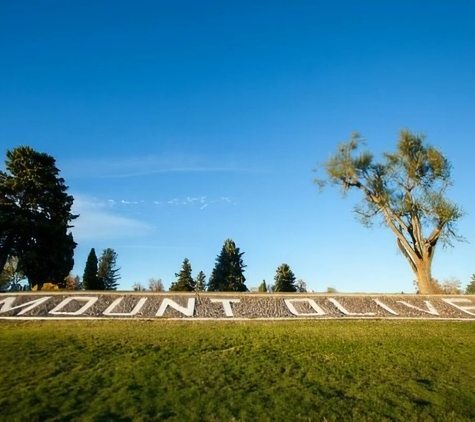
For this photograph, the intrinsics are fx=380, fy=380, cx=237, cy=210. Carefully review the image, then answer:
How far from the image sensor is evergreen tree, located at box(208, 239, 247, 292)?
6419 centimetres

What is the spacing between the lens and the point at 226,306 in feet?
70.7

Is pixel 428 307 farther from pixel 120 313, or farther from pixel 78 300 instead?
pixel 78 300

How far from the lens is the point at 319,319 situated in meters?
19.9

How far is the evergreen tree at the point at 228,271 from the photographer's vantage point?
64188 mm

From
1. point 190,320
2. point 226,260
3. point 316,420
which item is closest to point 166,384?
point 316,420

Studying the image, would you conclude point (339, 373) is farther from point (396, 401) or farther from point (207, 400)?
point (207, 400)

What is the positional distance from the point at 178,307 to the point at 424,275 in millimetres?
20284

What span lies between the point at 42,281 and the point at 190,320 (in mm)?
29006

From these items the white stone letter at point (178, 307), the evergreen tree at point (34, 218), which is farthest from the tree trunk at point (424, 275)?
the evergreen tree at point (34, 218)

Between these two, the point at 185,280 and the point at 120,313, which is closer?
the point at 120,313

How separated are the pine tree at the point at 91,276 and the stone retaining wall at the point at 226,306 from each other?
36051 millimetres

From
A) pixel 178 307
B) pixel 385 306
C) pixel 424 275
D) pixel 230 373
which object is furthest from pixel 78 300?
pixel 424 275

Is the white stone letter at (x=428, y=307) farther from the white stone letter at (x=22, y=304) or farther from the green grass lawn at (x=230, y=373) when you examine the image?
the white stone letter at (x=22, y=304)

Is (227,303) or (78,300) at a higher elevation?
(78,300)
